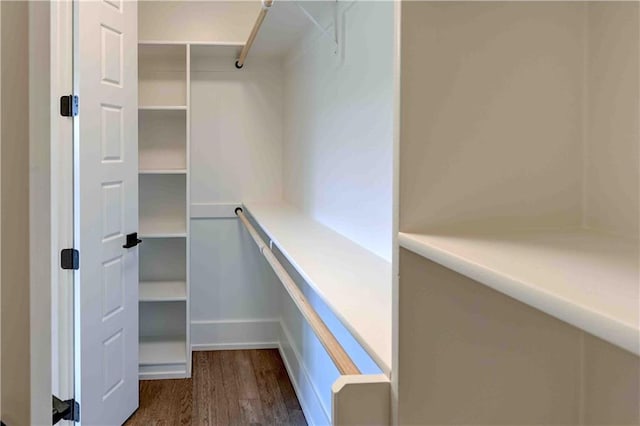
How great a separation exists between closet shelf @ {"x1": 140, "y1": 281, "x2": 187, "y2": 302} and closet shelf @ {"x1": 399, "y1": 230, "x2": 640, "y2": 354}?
2965 millimetres

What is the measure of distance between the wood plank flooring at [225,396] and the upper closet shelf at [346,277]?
3.55 feet

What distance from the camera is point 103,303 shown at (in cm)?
262

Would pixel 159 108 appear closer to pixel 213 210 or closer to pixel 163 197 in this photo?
pixel 163 197

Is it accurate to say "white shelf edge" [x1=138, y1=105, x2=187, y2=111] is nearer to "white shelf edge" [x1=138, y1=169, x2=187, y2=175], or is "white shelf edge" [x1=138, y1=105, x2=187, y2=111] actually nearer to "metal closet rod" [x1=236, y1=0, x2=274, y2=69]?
"white shelf edge" [x1=138, y1=169, x2=187, y2=175]

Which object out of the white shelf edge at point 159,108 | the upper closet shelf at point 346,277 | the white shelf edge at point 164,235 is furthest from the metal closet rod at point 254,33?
the white shelf edge at point 164,235

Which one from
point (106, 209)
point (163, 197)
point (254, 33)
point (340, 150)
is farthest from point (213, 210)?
point (340, 150)

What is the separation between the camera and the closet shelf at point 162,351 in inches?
Result: 136

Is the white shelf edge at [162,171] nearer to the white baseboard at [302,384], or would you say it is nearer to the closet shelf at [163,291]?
the closet shelf at [163,291]

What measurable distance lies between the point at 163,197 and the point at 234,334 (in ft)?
3.63

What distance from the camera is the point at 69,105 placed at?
239cm

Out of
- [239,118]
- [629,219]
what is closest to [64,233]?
[239,118]

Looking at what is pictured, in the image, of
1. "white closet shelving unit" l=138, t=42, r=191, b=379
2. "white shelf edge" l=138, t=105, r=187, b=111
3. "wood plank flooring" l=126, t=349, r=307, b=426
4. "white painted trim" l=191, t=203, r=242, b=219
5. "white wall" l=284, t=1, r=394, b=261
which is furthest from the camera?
"white painted trim" l=191, t=203, r=242, b=219

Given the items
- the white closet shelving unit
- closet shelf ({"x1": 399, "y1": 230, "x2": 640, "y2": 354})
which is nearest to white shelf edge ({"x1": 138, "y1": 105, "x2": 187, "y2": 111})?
the white closet shelving unit

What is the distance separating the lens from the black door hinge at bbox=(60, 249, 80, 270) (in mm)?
2426
